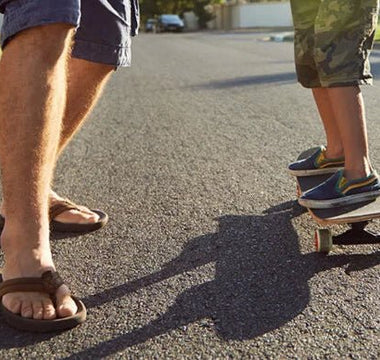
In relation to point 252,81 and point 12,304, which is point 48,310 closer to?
point 12,304

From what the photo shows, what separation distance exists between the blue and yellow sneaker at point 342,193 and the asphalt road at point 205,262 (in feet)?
0.56

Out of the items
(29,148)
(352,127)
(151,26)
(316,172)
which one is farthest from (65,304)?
(151,26)

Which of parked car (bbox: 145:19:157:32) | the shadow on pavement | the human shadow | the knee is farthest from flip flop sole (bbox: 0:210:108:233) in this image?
parked car (bbox: 145:19:157:32)

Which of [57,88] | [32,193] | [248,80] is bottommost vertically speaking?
[248,80]

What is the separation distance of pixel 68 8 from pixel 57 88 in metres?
0.23

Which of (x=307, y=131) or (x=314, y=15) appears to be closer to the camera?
(x=314, y=15)

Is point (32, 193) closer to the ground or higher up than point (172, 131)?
higher up

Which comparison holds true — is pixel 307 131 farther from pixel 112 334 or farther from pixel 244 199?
pixel 112 334

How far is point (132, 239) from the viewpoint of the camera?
2.32m

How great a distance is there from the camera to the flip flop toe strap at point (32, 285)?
5.68ft

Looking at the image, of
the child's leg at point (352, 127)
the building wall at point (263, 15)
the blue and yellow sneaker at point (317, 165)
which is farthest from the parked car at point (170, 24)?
the child's leg at point (352, 127)

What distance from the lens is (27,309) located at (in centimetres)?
169

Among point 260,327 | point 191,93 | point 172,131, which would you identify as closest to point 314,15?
point 260,327

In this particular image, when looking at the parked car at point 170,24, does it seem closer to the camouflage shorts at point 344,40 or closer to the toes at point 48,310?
the camouflage shorts at point 344,40
